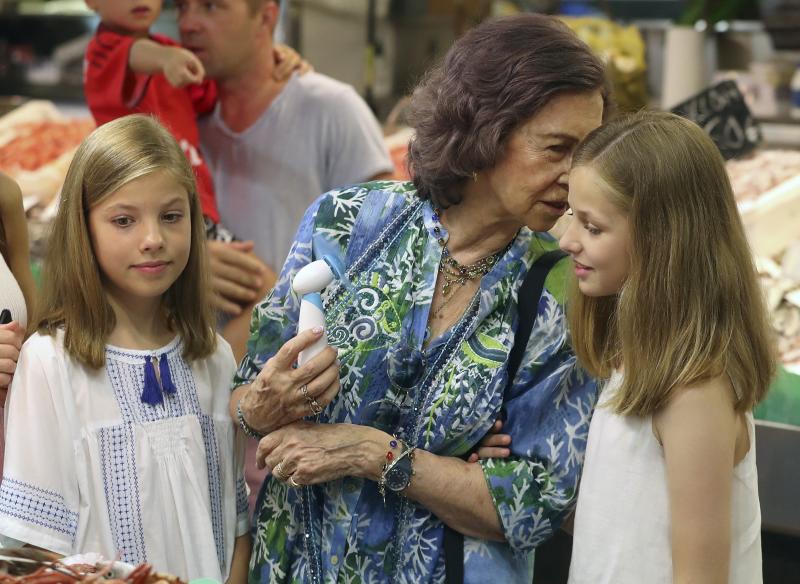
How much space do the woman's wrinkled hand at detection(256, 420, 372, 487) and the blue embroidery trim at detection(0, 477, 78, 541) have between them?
357 mm

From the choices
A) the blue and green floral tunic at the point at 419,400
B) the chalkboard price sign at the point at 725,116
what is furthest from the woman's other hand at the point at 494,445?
the chalkboard price sign at the point at 725,116

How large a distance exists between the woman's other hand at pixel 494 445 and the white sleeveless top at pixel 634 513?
18 cm

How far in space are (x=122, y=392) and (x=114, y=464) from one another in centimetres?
13

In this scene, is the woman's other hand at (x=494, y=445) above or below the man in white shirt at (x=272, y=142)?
below

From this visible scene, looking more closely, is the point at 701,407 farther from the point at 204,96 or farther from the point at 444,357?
the point at 204,96

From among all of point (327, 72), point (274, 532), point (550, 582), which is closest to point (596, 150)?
point (274, 532)

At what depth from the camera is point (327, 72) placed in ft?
16.2

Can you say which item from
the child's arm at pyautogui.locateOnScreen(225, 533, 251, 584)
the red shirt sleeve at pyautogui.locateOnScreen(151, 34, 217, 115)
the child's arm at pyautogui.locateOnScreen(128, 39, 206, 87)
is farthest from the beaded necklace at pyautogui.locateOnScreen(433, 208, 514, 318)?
the red shirt sleeve at pyautogui.locateOnScreen(151, 34, 217, 115)

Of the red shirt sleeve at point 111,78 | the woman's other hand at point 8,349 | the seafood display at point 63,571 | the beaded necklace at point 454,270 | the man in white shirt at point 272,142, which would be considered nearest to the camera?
the seafood display at point 63,571

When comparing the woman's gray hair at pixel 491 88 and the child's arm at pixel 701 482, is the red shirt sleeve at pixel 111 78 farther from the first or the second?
the child's arm at pixel 701 482

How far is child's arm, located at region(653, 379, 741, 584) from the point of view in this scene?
5.58 feet

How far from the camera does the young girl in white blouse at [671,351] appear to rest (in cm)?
172

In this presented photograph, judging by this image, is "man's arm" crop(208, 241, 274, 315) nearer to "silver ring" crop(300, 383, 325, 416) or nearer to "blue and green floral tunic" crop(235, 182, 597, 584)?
"blue and green floral tunic" crop(235, 182, 597, 584)

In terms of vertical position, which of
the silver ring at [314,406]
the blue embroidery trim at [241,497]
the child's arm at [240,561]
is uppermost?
the silver ring at [314,406]
